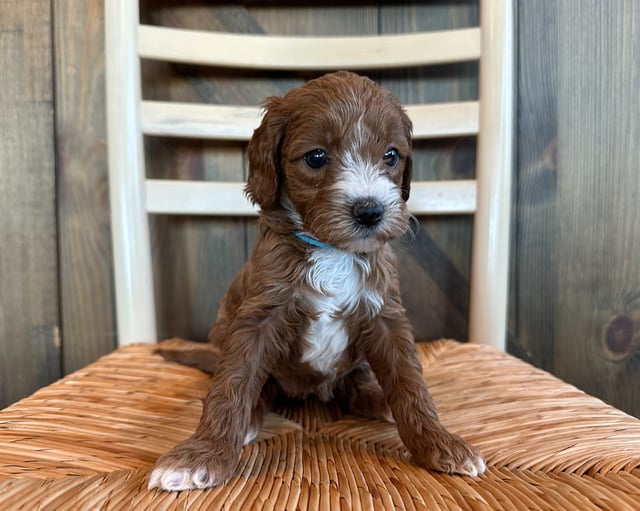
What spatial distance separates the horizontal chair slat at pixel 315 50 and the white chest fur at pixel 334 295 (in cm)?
82

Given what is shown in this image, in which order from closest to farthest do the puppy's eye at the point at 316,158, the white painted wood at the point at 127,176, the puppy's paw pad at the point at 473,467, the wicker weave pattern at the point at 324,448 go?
1. the wicker weave pattern at the point at 324,448
2. the puppy's paw pad at the point at 473,467
3. the puppy's eye at the point at 316,158
4. the white painted wood at the point at 127,176

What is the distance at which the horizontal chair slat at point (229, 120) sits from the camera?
1521mm

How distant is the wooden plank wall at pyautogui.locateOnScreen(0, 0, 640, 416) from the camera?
1719 mm

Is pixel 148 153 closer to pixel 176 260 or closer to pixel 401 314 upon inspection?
pixel 176 260

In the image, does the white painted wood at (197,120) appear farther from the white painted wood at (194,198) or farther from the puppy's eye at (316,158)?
the puppy's eye at (316,158)

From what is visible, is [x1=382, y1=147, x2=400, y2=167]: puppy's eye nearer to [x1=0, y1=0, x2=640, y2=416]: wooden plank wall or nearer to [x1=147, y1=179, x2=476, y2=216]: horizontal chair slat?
[x1=147, y1=179, x2=476, y2=216]: horizontal chair slat

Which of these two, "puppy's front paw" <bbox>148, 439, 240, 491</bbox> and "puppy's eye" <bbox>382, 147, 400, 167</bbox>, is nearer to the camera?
"puppy's front paw" <bbox>148, 439, 240, 491</bbox>

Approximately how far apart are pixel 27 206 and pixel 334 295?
4.29 ft

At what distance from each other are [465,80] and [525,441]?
4.10ft

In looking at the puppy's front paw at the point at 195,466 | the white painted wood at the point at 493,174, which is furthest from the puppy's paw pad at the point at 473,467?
the white painted wood at the point at 493,174

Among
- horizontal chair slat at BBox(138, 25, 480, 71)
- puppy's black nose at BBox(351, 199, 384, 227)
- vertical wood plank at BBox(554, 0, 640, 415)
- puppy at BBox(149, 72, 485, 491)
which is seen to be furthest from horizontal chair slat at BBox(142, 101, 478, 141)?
puppy's black nose at BBox(351, 199, 384, 227)

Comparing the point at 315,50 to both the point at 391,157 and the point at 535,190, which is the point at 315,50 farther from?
the point at 535,190

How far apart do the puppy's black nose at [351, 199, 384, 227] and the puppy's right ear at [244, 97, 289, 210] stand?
8.1 inches

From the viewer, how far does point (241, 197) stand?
1.60 m
